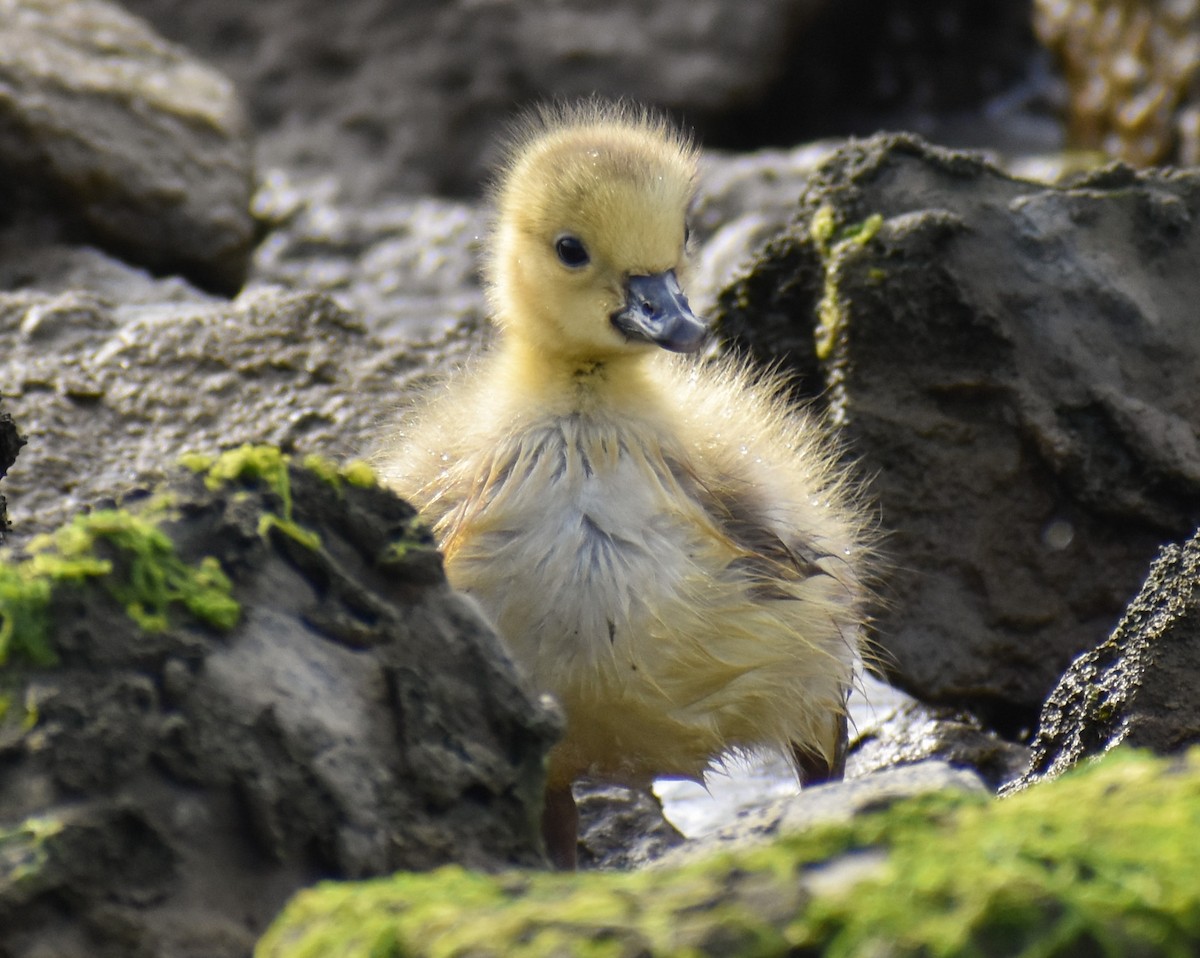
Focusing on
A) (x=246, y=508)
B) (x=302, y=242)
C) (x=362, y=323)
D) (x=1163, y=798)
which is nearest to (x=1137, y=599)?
(x=1163, y=798)

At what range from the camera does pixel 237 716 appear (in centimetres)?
267

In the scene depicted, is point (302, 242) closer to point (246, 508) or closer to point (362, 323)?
point (362, 323)

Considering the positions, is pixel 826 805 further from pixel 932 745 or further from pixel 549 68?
pixel 549 68

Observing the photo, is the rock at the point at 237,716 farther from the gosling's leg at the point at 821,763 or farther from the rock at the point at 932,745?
the rock at the point at 932,745

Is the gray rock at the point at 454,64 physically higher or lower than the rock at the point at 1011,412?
higher

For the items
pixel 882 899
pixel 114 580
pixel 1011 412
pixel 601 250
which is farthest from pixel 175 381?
pixel 882 899

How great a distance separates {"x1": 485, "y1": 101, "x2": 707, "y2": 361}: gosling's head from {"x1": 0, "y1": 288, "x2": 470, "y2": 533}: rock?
95 centimetres

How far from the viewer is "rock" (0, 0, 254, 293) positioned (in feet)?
22.4

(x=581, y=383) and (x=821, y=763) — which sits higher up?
(x=581, y=383)

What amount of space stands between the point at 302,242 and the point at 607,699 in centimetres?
642

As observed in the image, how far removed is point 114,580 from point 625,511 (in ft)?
4.89

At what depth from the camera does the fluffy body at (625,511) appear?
385 cm

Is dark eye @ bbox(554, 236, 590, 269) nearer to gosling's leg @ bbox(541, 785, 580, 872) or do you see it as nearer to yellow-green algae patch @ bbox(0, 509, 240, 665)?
gosling's leg @ bbox(541, 785, 580, 872)

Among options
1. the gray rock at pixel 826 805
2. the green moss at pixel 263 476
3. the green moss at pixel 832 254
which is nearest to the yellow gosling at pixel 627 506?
A: the green moss at pixel 832 254
